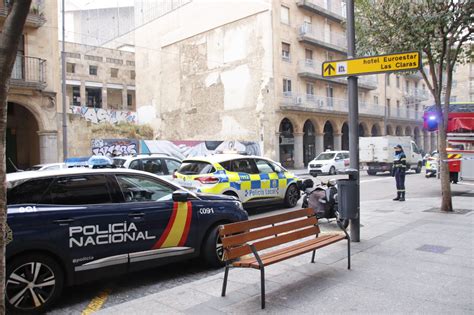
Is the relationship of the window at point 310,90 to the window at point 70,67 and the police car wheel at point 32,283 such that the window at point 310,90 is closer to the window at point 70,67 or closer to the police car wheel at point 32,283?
A: the window at point 70,67

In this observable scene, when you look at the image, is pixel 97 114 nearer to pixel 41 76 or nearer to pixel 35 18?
pixel 41 76

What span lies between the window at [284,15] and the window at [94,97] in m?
30.7

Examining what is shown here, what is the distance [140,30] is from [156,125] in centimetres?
1123

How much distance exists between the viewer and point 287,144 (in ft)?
117

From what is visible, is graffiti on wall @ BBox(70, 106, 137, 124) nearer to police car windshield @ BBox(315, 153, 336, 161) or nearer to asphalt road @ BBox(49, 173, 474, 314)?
police car windshield @ BBox(315, 153, 336, 161)

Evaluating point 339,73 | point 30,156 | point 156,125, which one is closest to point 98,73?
point 156,125

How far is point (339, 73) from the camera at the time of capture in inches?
278

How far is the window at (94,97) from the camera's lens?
182 feet

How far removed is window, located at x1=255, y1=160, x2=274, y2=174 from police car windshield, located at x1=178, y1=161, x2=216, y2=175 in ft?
5.32

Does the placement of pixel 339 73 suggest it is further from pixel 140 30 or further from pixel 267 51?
pixel 140 30

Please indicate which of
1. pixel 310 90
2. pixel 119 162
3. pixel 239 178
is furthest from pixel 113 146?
pixel 310 90

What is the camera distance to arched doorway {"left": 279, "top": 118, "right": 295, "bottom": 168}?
116 ft

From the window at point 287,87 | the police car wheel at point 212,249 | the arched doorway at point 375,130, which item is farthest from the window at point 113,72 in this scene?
the police car wheel at point 212,249

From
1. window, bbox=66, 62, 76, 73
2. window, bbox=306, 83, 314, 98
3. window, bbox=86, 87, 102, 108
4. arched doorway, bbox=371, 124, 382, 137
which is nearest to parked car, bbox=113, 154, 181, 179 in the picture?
window, bbox=306, 83, 314, 98
